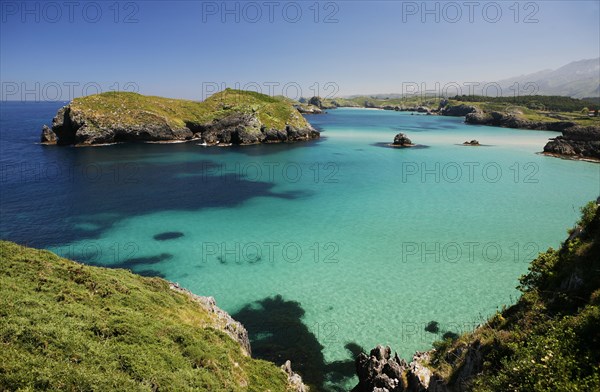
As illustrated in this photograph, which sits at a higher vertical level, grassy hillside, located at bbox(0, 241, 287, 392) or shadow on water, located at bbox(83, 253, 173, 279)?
grassy hillside, located at bbox(0, 241, 287, 392)

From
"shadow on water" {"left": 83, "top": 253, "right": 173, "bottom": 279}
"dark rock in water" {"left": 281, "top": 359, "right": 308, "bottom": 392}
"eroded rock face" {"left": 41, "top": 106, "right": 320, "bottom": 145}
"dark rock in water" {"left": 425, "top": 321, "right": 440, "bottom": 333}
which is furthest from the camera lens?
"eroded rock face" {"left": 41, "top": 106, "right": 320, "bottom": 145}

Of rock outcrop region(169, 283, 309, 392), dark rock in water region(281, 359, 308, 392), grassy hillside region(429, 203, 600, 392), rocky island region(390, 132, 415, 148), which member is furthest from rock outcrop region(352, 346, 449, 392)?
rocky island region(390, 132, 415, 148)

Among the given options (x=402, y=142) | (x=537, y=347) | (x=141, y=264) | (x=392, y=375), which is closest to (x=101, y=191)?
(x=141, y=264)

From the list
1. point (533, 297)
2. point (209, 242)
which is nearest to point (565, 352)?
point (533, 297)

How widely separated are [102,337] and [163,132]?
12475 cm

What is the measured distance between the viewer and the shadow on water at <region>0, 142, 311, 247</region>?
45.7 metres

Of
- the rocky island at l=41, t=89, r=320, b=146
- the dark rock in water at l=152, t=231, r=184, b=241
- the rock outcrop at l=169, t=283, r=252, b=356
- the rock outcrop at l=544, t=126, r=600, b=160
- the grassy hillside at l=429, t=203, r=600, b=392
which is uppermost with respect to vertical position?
the rocky island at l=41, t=89, r=320, b=146

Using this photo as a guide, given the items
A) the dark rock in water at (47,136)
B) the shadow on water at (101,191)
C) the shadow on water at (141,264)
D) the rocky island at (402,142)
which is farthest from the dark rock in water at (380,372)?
the dark rock in water at (47,136)

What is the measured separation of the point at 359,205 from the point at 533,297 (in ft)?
137

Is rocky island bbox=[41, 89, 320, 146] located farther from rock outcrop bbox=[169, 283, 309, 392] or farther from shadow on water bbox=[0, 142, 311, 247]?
rock outcrop bbox=[169, 283, 309, 392]

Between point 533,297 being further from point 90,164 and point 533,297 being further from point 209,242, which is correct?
point 90,164

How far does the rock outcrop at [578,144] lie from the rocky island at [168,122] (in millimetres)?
88147

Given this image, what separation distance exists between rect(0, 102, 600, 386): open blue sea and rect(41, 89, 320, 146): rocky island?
1100 inches

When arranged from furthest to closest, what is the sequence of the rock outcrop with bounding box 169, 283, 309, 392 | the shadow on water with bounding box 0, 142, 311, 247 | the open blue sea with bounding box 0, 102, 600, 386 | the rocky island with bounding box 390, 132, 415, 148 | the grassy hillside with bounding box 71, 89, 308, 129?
1. the grassy hillside with bounding box 71, 89, 308, 129
2. the rocky island with bounding box 390, 132, 415, 148
3. the shadow on water with bounding box 0, 142, 311, 247
4. the open blue sea with bounding box 0, 102, 600, 386
5. the rock outcrop with bounding box 169, 283, 309, 392
